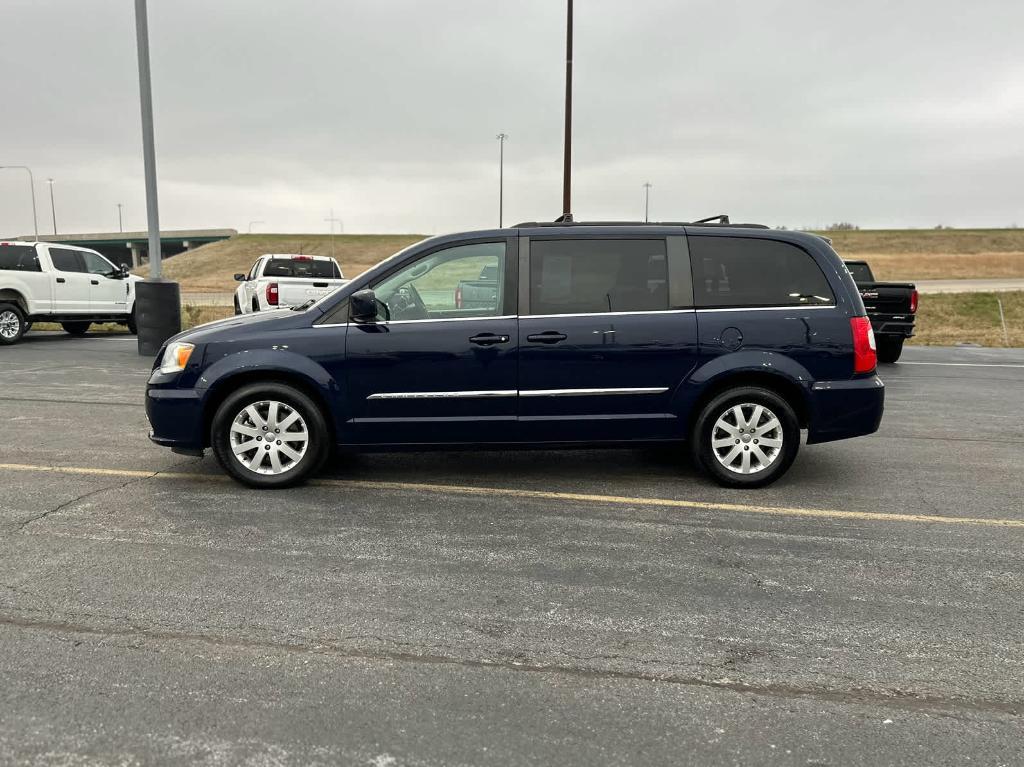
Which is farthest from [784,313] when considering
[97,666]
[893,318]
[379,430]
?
[893,318]

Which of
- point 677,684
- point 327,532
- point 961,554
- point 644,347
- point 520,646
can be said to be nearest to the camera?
point 677,684

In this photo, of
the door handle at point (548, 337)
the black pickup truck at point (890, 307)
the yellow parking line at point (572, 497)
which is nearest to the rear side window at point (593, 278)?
the door handle at point (548, 337)

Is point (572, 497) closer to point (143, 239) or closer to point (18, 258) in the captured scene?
point (18, 258)

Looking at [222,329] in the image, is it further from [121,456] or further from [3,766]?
[3,766]

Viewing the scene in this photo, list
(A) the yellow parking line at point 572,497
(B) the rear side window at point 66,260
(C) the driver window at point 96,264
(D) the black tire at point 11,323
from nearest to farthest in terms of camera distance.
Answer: (A) the yellow parking line at point 572,497 → (D) the black tire at point 11,323 → (B) the rear side window at point 66,260 → (C) the driver window at point 96,264

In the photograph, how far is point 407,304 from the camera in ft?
17.5

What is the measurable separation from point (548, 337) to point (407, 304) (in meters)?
0.99

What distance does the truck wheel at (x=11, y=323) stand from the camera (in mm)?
14836

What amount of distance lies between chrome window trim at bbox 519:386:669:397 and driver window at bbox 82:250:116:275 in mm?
13674

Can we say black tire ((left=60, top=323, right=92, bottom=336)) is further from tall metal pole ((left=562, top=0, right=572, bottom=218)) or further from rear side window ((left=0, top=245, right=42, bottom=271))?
tall metal pole ((left=562, top=0, right=572, bottom=218))

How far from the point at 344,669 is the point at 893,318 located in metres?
12.2

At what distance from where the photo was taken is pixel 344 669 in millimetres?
2980

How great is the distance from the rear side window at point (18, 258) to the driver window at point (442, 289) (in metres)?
12.9

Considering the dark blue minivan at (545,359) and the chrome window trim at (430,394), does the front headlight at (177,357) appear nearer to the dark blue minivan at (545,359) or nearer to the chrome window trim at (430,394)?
the dark blue minivan at (545,359)
